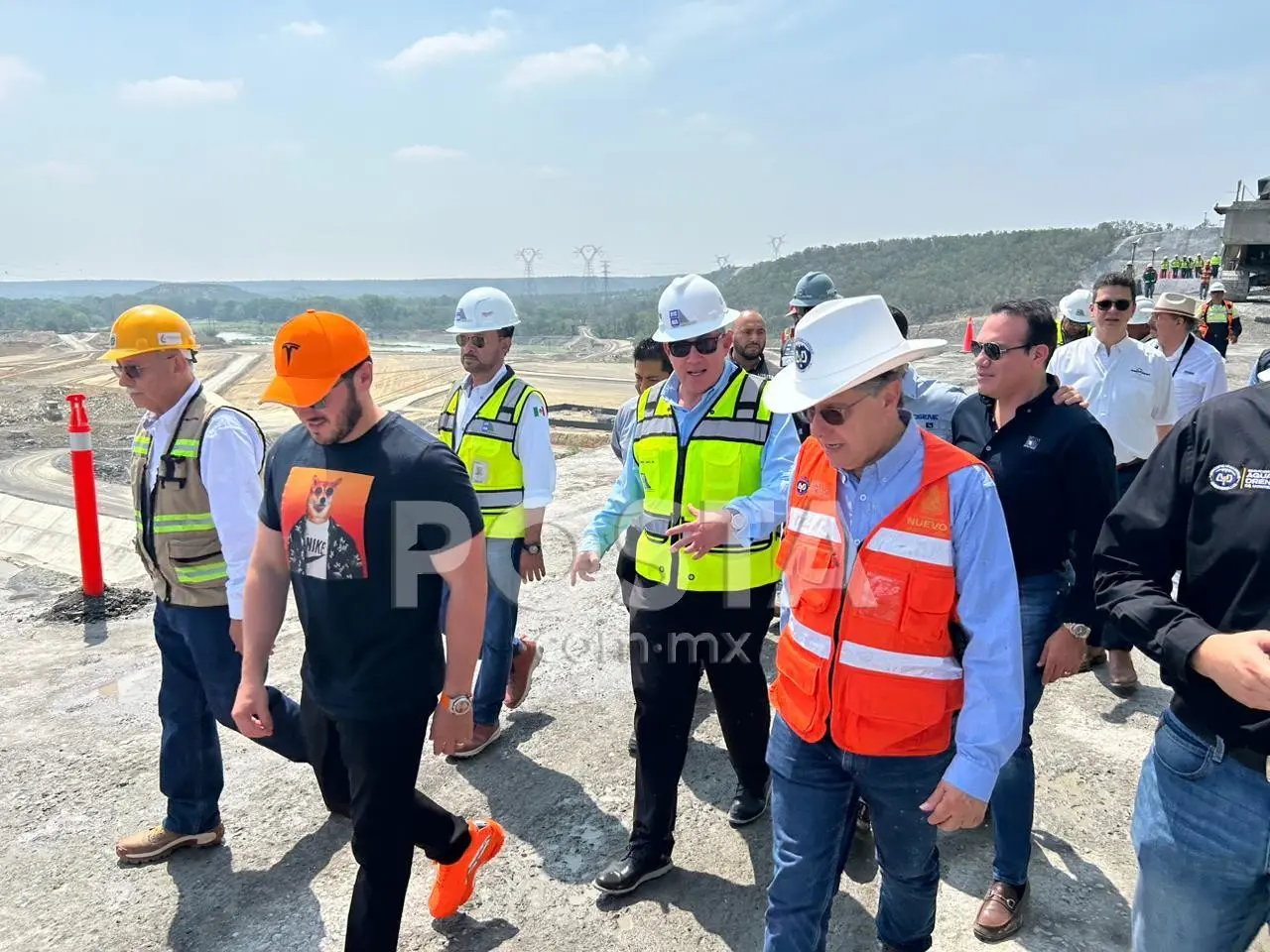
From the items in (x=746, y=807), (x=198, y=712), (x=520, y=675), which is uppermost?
(x=198, y=712)

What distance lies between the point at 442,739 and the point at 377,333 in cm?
10384

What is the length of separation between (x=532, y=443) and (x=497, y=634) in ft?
3.01

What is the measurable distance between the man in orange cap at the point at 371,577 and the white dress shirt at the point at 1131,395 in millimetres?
3828

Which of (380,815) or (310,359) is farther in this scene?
(380,815)

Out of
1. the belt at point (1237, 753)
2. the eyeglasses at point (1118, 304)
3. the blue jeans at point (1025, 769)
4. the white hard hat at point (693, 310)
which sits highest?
the eyeglasses at point (1118, 304)

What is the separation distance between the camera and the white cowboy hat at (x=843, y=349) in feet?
6.65

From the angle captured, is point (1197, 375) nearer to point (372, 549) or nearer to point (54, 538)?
point (372, 549)

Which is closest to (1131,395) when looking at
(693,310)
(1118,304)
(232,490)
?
(1118,304)

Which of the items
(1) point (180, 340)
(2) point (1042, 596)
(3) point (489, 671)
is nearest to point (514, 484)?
(3) point (489, 671)

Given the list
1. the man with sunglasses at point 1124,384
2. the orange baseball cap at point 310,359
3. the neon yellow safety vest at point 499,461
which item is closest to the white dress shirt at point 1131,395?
the man with sunglasses at point 1124,384

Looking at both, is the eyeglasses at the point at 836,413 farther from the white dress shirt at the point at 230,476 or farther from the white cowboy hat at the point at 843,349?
the white dress shirt at the point at 230,476

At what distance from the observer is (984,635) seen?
2.01 meters

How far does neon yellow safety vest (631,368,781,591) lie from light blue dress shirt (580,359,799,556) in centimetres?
3

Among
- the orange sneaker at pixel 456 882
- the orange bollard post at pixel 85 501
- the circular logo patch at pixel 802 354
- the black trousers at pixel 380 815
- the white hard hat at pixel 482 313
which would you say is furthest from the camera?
the orange bollard post at pixel 85 501
